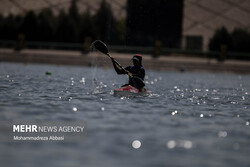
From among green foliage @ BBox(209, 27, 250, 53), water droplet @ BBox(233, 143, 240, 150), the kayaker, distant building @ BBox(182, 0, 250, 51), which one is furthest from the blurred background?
water droplet @ BBox(233, 143, 240, 150)

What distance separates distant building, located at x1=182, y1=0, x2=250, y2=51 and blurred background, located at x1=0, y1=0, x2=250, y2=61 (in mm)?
178

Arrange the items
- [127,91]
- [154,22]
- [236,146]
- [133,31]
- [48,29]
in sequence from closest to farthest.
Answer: [236,146]
[127,91]
[48,29]
[154,22]
[133,31]

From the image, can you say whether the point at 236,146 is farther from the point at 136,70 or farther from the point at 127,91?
the point at 136,70

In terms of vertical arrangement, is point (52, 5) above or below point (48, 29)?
above

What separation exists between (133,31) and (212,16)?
909 inches

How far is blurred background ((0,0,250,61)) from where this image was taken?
A: 48969 mm

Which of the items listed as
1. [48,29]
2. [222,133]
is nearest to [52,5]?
[48,29]

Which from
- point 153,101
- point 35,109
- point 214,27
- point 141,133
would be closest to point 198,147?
point 141,133

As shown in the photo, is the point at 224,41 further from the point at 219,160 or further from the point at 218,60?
the point at 219,160

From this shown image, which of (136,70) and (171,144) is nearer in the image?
(171,144)

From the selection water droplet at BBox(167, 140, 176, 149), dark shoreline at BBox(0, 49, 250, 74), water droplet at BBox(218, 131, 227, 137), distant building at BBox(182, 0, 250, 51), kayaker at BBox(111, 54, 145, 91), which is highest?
distant building at BBox(182, 0, 250, 51)

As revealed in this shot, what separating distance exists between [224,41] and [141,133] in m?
44.5

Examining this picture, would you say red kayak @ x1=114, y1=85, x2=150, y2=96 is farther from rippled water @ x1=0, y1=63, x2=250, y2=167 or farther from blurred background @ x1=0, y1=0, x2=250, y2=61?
blurred background @ x1=0, y1=0, x2=250, y2=61

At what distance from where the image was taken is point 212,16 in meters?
78.5
